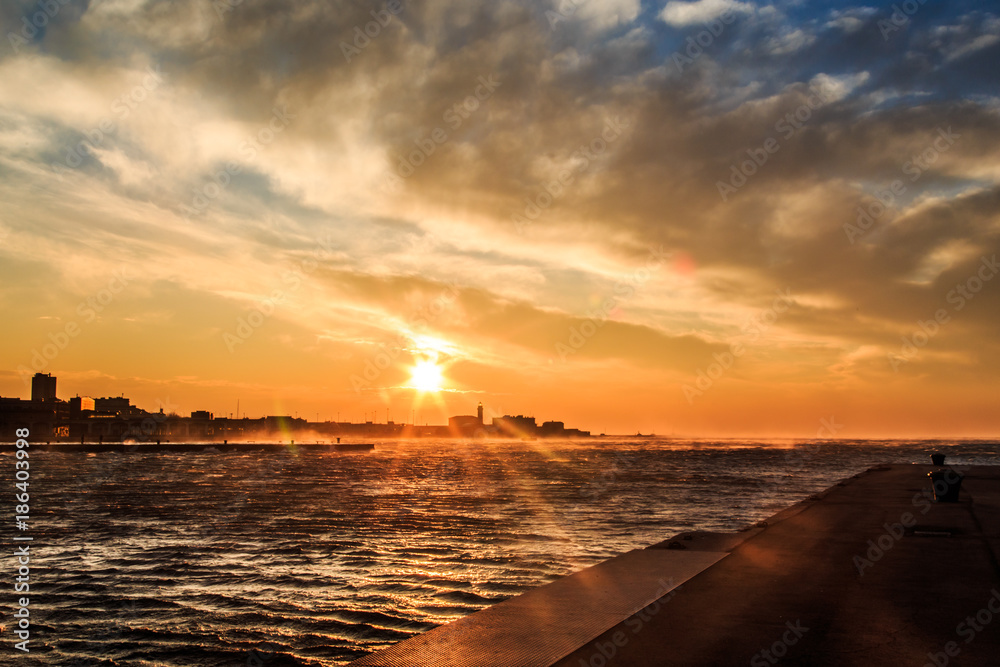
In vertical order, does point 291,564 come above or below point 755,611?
below

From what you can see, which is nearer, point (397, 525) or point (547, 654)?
point (547, 654)

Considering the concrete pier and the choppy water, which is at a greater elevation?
the concrete pier

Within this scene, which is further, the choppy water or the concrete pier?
the choppy water

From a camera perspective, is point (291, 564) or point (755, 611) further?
point (291, 564)

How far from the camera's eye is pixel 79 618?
12.7 metres

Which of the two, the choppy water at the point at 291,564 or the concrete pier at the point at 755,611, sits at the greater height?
the concrete pier at the point at 755,611

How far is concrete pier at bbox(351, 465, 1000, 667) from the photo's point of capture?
24.5 feet

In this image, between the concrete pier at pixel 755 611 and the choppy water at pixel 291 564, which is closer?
the concrete pier at pixel 755 611

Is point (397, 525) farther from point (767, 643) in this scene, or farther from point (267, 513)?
point (767, 643)

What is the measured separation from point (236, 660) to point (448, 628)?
3688 mm

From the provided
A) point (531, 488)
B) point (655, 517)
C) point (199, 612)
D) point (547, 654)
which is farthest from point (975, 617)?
point (531, 488)

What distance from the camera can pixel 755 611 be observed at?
9.24 meters

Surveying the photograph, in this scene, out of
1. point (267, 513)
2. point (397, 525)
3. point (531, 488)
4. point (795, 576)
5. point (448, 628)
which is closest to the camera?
point (448, 628)

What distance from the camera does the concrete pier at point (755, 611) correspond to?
7.47 meters
